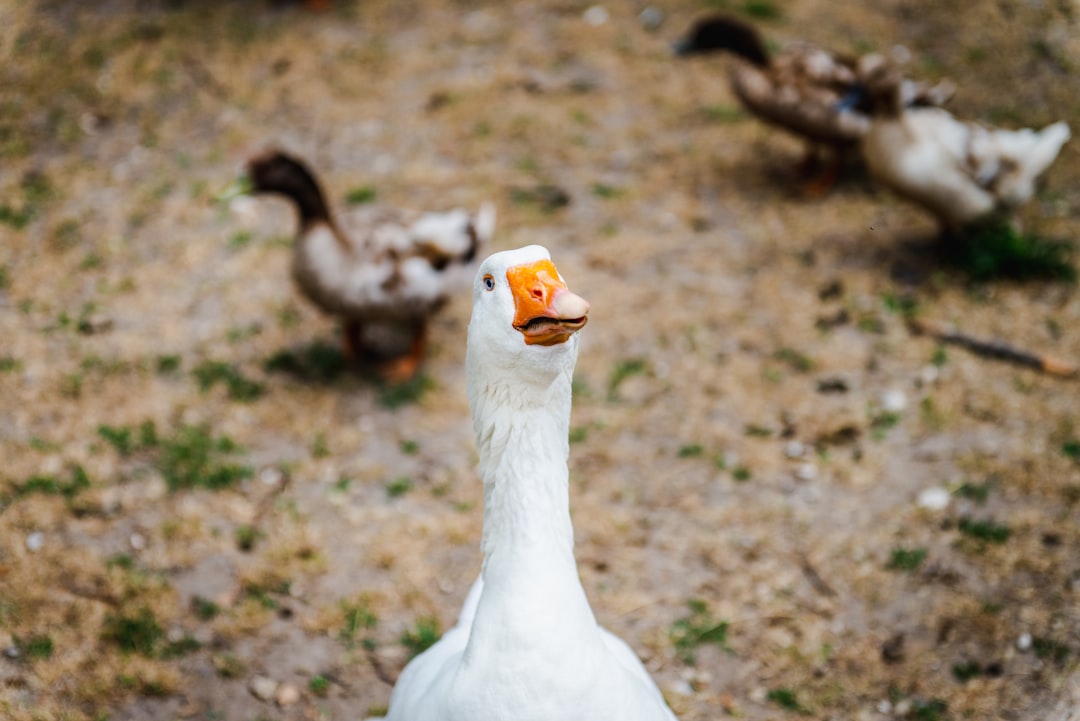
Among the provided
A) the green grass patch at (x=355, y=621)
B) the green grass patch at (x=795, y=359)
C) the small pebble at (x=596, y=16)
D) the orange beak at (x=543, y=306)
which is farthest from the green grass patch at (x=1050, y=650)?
the small pebble at (x=596, y=16)

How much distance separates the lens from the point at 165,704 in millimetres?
3629

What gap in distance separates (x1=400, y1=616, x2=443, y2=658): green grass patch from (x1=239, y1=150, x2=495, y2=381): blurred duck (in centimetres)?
187

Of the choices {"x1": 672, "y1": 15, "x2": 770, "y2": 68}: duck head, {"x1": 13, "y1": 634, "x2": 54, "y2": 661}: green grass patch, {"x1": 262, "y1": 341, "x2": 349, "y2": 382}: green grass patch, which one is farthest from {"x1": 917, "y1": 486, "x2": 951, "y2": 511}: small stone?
{"x1": 13, "y1": 634, "x2": 54, "y2": 661}: green grass patch

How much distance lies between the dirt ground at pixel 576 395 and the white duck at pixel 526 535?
1564 millimetres

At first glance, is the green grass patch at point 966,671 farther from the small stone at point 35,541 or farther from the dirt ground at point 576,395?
the small stone at point 35,541

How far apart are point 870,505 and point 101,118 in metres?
6.83

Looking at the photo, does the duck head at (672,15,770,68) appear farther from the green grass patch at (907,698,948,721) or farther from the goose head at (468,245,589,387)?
the goose head at (468,245,589,387)

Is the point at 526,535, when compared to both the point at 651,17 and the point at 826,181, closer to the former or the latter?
the point at 826,181

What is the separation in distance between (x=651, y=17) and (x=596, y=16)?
0.54 metres

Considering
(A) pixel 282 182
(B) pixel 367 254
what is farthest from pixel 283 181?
(B) pixel 367 254

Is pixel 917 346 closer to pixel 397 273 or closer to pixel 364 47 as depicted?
pixel 397 273

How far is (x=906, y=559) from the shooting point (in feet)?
13.6

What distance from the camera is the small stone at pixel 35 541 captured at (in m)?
4.25

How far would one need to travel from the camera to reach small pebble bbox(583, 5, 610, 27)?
880 centimetres
